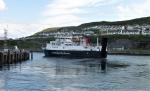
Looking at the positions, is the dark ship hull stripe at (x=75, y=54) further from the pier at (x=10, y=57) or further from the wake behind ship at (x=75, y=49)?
the pier at (x=10, y=57)

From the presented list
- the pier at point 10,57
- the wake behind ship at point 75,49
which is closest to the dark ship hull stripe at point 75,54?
the wake behind ship at point 75,49

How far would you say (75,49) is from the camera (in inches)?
5576

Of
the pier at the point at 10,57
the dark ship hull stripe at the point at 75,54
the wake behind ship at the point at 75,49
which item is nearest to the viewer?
the pier at the point at 10,57

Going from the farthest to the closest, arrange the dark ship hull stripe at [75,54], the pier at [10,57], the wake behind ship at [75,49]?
the wake behind ship at [75,49]
the dark ship hull stripe at [75,54]
the pier at [10,57]

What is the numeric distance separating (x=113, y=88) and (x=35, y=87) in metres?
8.92

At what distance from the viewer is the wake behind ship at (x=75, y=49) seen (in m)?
138

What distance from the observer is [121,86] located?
171 feet

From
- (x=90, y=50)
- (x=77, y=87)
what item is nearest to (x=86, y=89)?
(x=77, y=87)

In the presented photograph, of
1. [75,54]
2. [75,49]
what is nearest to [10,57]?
[75,54]

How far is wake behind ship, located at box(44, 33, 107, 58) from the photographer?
138 m

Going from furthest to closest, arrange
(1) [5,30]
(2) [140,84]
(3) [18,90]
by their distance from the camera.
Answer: (1) [5,30], (2) [140,84], (3) [18,90]

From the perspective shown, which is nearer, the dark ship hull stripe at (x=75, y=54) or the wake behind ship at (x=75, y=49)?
the dark ship hull stripe at (x=75, y=54)

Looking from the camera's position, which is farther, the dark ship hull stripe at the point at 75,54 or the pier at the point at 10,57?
the dark ship hull stripe at the point at 75,54

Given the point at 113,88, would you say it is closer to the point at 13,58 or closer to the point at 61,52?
the point at 13,58
